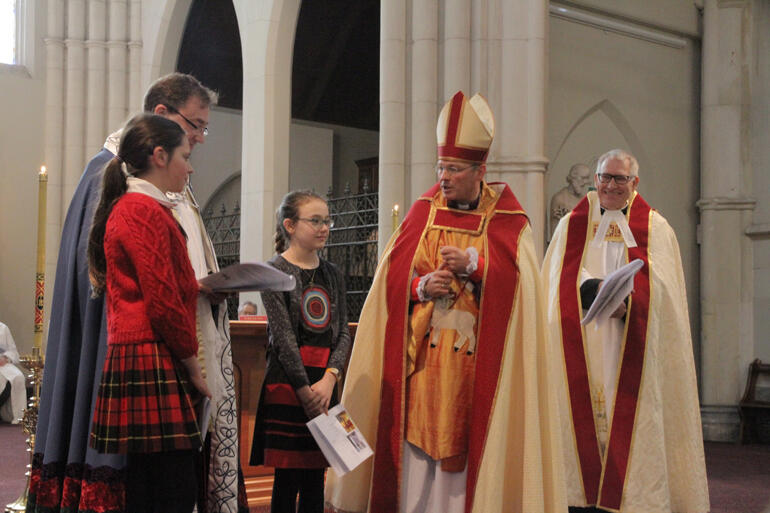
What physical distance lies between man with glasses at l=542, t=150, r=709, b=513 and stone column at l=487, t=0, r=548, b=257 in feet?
6.82

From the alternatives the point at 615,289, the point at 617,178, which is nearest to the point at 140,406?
the point at 615,289

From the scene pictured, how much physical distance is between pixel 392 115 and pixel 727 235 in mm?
3807

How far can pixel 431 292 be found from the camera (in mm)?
3252

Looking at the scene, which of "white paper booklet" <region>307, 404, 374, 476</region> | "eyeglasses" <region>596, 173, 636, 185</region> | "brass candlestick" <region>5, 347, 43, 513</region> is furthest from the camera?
"eyeglasses" <region>596, 173, 636, 185</region>

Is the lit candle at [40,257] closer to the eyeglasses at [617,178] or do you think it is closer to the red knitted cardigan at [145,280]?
the red knitted cardigan at [145,280]

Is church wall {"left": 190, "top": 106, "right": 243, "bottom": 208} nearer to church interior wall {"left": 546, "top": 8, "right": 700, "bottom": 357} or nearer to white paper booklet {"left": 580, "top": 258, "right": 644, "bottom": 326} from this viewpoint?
church interior wall {"left": 546, "top": 8, "right": 700, "bottom": 357}

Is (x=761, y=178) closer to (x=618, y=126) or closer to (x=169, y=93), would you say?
(x=618, y=126)

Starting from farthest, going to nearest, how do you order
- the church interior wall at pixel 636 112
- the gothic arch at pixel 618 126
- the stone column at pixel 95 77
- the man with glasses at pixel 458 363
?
the stone column at pixel 95 77 → the gothic arch at pixel 618 126 → the church interior wall at pixel 636 112 → the man with glasses at pixel 458 363

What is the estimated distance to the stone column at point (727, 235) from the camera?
875 centimetres

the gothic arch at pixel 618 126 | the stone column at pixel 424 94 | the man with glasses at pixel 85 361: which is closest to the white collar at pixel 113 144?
Result: the man with glasses at pixel 85 361

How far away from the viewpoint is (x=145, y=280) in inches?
90.3

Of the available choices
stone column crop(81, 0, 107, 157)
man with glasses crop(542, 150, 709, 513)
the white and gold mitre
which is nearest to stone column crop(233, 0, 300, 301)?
stone column crop(81, 0, 107, 157)

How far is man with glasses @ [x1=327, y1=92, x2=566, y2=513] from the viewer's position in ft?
10.6

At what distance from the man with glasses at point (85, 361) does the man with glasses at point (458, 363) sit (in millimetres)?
824
